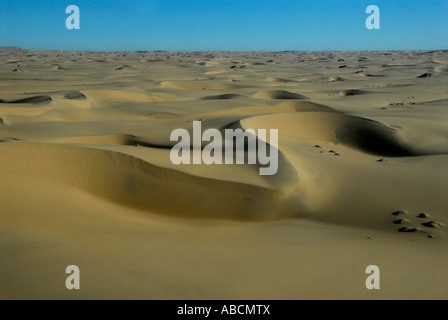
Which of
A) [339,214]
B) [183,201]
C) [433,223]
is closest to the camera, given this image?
[433,223]

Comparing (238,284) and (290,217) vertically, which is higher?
(290,217)

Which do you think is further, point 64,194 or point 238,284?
point 64,194

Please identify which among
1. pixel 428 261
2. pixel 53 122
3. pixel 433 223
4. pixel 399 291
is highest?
pixel 53 122

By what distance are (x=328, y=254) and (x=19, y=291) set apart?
2216mm

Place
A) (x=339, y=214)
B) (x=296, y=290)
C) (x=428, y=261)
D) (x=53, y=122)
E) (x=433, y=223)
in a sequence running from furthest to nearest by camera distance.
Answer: (x=53, y=122) < (x=339, y=214) < (x=433, y=223) < (x=428, y=261) < (x=296, y=290)

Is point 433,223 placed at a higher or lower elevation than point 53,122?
lower

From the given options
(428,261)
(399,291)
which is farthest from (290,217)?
(399,291)

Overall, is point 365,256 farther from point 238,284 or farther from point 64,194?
point 64,194

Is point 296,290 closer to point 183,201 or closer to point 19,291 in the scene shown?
point 19,291

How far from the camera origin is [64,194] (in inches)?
178

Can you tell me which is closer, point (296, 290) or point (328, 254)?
point (296, 290)

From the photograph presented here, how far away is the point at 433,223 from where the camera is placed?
396 cm

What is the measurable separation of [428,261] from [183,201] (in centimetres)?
266

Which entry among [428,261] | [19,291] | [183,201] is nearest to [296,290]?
[428,261]
